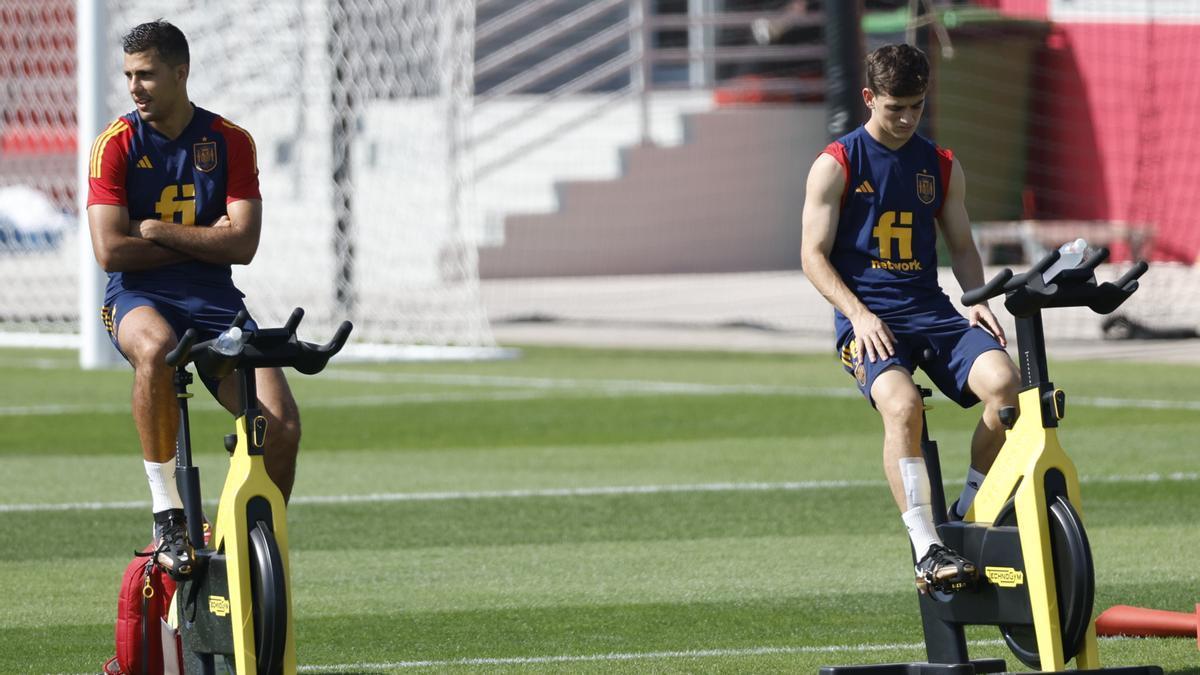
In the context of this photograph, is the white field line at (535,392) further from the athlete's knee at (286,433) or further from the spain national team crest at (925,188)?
the athlete's knee at (286,433)

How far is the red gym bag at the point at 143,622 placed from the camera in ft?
19.7

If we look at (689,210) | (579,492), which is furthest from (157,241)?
(689,210)

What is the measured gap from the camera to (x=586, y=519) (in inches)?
384

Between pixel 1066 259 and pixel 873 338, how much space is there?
0.69m

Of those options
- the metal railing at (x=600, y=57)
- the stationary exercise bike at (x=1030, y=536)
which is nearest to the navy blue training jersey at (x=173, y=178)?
the stationary exercise bike at (x=1030, y=536)

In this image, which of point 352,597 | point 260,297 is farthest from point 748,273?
point 352,597

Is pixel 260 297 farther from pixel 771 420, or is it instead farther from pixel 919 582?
pixel 919 582

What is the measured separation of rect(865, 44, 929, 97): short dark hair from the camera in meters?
6.07

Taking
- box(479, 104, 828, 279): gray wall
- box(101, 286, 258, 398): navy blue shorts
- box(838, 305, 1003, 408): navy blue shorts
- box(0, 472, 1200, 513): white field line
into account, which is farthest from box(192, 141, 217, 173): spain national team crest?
box(479, 104, 828, 279): gray wall

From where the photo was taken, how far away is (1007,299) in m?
5.48

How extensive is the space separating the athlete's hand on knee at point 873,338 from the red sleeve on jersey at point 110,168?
2301 mm

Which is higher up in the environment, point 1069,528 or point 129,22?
point 129,22

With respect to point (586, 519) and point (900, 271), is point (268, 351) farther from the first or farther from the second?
point (586, 519)

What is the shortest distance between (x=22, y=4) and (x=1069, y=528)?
21305mm
